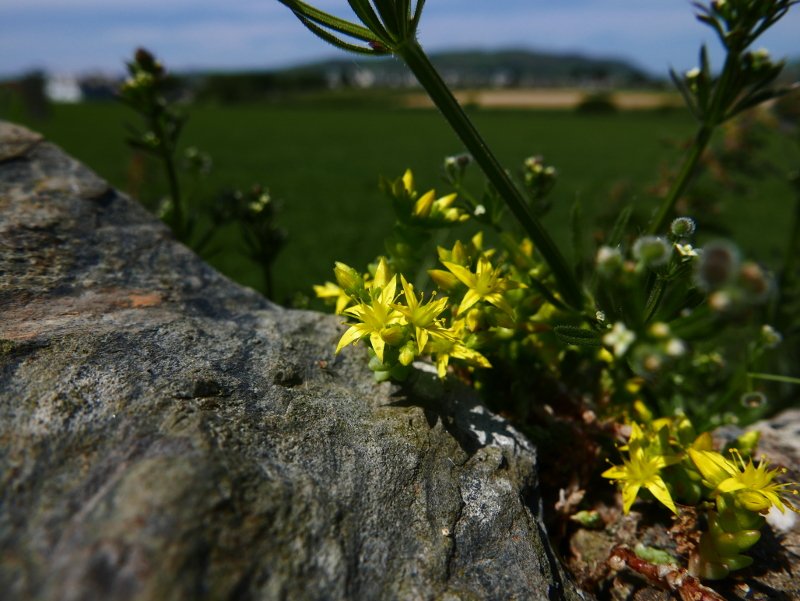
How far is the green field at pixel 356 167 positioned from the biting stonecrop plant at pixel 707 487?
33.1 inches

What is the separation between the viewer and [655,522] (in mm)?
1625

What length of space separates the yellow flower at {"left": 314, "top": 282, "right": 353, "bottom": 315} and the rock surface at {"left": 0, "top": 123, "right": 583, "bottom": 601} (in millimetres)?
108

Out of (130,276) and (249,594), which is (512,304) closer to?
(249,594)

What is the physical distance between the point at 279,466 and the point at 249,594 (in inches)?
Answer: 11.9

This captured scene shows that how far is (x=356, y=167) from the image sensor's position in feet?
46.8

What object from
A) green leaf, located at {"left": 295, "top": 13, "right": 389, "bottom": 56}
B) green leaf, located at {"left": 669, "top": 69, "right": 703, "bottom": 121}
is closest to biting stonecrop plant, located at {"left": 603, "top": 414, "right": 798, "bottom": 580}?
green leaf, located at {"left": 669, "top": 69, "right": 703, "bottom": 121}

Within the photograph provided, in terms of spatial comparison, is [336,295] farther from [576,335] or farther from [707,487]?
[707,487]

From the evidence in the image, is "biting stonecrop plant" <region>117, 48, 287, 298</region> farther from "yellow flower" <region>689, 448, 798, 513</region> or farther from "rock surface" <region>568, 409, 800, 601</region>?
"yellow flower" <region>689, 448, 798, 513</region>

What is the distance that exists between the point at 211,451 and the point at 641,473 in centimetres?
115

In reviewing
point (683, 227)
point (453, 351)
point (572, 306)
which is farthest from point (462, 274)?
point (683, 227)

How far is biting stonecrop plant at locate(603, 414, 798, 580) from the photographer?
1.38 metres

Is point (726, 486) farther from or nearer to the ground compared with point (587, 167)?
farther from the ground

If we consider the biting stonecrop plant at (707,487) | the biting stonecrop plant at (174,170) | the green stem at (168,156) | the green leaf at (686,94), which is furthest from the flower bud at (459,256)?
the green stem at (168,156)

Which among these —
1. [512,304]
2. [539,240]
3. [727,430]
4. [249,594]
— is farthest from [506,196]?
[727,430]
